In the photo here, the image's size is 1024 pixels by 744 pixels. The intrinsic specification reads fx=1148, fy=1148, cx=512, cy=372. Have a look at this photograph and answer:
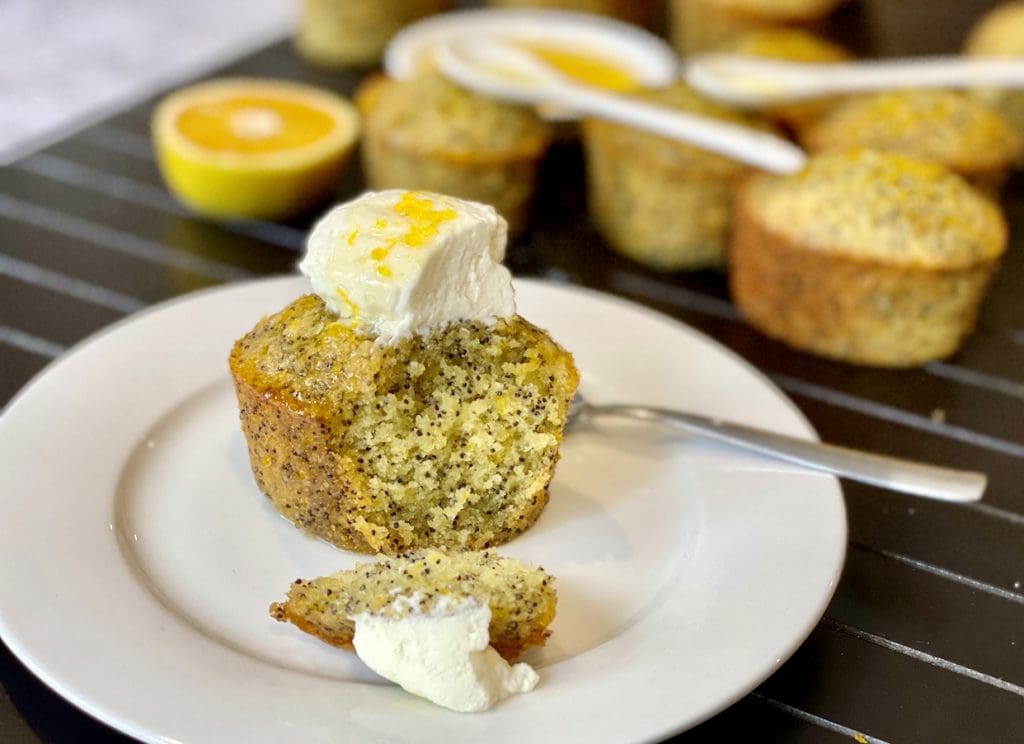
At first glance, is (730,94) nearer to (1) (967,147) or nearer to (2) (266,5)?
(1) (967,147)

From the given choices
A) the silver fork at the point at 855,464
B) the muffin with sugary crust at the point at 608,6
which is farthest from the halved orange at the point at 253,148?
the silver fork at the point at 855,464

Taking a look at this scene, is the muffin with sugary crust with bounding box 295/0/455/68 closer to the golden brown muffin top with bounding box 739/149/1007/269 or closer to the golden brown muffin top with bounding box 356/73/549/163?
the golden brown muffin top with bounding box 356/73/549/163

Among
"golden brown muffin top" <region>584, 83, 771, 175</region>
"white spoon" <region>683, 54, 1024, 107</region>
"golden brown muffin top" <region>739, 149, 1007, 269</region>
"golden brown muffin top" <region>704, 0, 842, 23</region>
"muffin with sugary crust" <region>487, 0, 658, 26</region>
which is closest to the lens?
"golden brown muffin top" <region>739, 149, 1007, 269</region>

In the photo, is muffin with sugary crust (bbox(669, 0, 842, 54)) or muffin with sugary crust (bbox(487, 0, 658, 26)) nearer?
muffin with sugary crust (bbox(669, 0, 842, 54))

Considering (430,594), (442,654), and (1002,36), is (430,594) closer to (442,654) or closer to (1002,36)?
(442,654)

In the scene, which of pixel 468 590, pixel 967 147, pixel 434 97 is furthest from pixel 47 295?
pixel 967 147

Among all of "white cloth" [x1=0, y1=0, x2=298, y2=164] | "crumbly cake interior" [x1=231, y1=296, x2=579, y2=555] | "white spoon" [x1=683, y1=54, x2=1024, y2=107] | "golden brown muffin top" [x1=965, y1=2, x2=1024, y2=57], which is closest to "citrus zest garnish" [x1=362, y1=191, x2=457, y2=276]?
"crumbly cake interior" [x1=231, y1=296, x2=579, y2=555]
